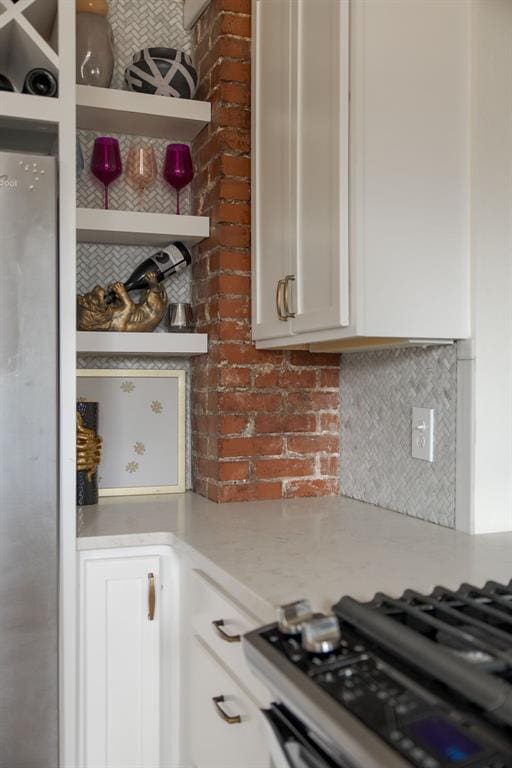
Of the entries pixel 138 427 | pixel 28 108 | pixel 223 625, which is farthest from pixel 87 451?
pixel 28 108

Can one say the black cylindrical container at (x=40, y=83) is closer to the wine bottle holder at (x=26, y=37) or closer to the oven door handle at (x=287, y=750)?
the wine bottle holder at (x=26, y=37)

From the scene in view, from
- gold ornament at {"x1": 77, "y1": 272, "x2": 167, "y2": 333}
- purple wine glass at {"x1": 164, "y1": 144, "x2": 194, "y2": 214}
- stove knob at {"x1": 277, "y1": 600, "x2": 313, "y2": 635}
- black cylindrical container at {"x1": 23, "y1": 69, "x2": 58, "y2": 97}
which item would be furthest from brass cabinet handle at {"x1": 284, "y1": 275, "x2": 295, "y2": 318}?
stove knob at {"x1": 277, "y1": 600, "x2": 313, "y2": 635}

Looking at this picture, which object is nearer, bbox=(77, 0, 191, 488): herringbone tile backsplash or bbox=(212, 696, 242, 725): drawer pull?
bbox=(212, 696, 242, 725): drawer pull

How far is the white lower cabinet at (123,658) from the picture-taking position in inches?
69.6

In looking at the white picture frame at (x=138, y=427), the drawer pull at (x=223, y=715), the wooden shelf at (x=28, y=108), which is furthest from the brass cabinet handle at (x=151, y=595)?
the wooden shelf at (x=28, y=108)

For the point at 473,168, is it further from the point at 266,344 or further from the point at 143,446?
the point at 143,446

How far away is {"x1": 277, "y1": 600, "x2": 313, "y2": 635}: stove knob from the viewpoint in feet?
3.23

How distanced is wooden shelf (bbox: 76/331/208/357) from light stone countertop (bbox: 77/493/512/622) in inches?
18.3

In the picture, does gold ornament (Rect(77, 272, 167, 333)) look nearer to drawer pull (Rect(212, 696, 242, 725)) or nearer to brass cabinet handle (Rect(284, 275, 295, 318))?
brass cabinet handle (Rect(284, 275, 295, 318))

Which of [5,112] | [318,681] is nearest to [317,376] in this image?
[5,112]

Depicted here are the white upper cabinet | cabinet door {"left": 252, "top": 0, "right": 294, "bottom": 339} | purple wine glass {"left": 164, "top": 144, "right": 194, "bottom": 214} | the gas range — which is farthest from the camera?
purple wine glass {"left": 164, "top": 144, "right": 194, "bottom": 214}

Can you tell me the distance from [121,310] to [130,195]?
448 mm

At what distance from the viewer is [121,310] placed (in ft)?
7.33

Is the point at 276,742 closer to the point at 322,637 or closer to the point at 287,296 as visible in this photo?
the point at 322,637
